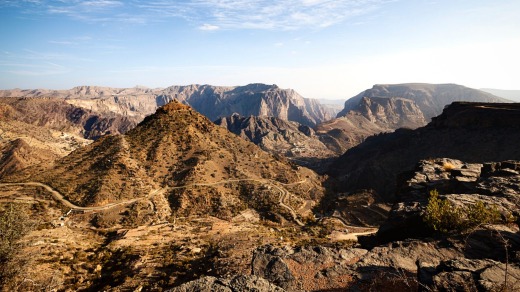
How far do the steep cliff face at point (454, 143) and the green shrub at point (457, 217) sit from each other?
67.0m

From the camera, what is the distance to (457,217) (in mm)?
20516

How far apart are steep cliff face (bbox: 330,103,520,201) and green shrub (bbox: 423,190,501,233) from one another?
6696cm

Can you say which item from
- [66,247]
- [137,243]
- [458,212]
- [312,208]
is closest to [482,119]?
[312,208]

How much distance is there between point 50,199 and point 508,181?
71.6 meters

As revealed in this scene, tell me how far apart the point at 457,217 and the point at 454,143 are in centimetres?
8579

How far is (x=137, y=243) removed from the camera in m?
39.4

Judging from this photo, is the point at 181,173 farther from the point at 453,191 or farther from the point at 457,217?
the point at 457,217

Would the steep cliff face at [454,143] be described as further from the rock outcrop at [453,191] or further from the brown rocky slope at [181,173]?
the rock outcrop at [453,191]

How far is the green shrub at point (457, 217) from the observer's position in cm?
2002

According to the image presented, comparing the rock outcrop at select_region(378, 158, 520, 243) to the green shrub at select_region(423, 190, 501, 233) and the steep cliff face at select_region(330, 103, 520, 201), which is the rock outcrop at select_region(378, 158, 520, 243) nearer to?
the green shrub at select_region(423, 190, 501, 233)

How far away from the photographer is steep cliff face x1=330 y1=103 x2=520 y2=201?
8025 centimetres

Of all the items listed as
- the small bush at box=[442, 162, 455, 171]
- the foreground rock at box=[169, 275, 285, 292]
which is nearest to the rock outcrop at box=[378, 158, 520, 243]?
the small bush at box=[442, 162, 455, 171]

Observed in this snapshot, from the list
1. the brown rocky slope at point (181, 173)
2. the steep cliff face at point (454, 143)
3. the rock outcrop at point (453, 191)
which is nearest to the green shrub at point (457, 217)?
the rock outcrop at point (453, 191)

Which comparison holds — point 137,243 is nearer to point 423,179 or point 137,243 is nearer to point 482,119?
point 423,179
